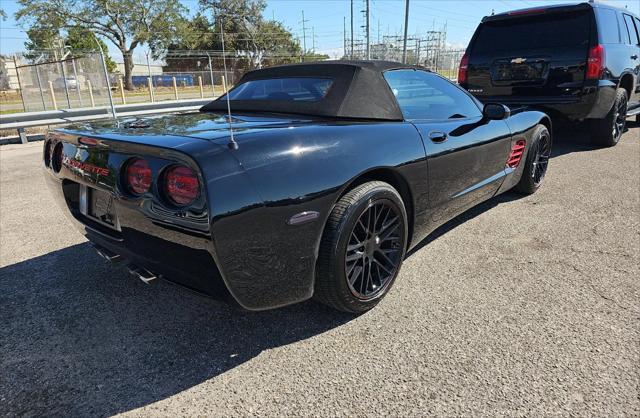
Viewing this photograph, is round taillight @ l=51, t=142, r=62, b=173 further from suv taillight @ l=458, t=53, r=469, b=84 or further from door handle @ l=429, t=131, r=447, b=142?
suv taillight @ l=458, t=53, r=469, b=84

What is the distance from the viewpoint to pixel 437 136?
2875mm

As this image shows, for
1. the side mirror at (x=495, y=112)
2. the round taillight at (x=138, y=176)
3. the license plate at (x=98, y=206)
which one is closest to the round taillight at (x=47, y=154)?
the license plate at (x=98, y=206)

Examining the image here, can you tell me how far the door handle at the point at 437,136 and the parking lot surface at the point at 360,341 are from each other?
877mm

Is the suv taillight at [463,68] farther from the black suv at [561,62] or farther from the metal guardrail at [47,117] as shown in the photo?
the metal guardrail at [47,117]

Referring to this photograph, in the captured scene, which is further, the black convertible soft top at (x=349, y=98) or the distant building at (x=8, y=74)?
the distant building at (x=8, y=74)

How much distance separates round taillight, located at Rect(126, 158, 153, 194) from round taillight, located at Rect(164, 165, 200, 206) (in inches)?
4.2

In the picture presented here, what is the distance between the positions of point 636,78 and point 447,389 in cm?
757

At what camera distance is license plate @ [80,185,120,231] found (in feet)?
7.21

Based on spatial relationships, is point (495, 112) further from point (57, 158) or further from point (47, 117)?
point (47, 117)

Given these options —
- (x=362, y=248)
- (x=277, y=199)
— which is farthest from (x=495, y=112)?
(x=277, y=199)

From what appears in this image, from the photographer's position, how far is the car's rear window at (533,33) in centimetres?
590

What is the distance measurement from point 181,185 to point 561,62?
587 cm

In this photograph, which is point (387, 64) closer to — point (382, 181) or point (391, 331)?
point (382, 181)

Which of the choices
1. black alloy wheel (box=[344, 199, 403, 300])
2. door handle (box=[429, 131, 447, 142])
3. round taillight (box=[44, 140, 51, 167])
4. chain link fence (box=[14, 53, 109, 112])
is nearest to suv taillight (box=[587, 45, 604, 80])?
door handle (box=[429, 131, 447, 142])
